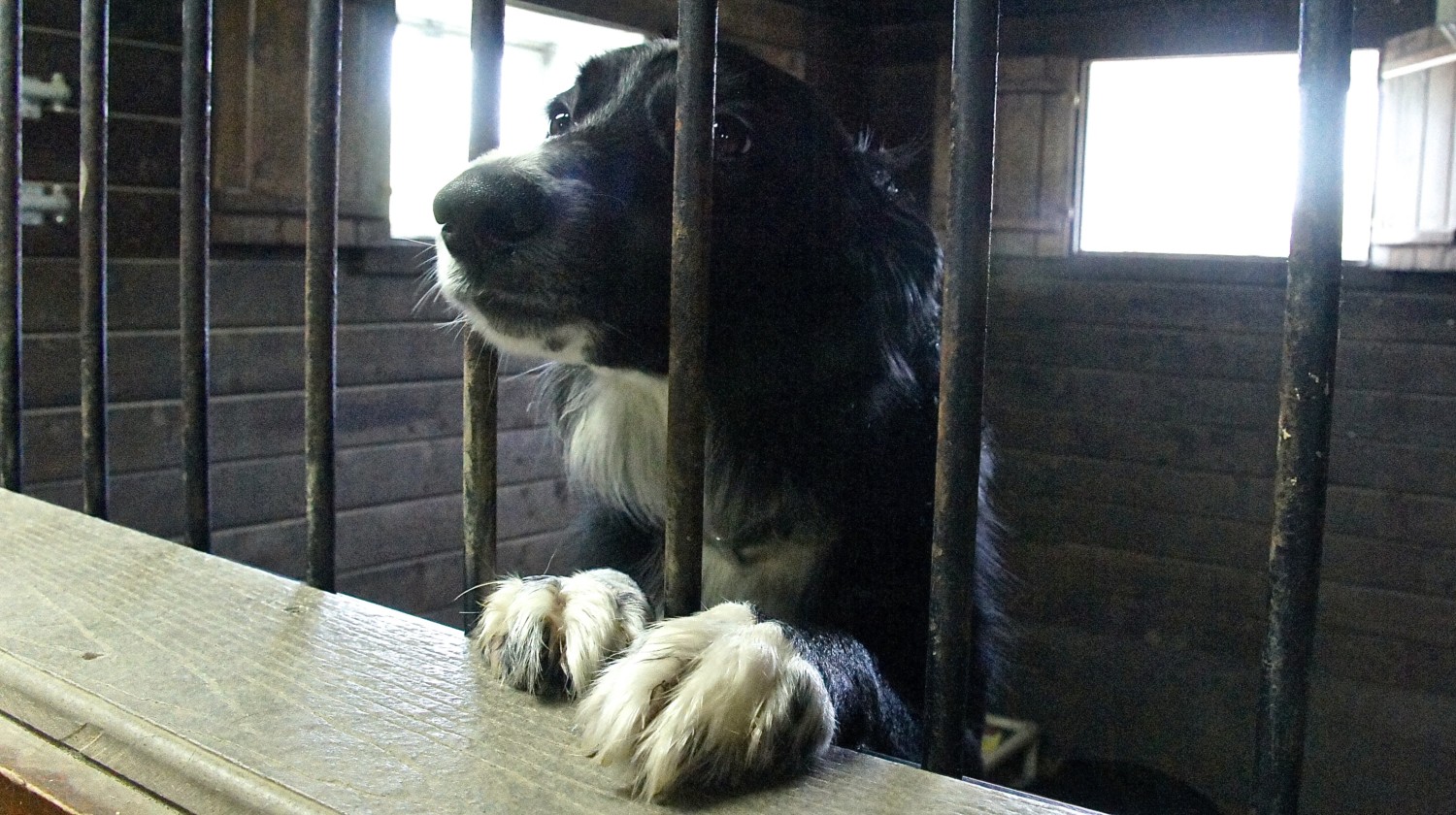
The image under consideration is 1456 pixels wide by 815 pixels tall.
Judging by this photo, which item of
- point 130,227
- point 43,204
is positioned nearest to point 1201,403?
point 130,227

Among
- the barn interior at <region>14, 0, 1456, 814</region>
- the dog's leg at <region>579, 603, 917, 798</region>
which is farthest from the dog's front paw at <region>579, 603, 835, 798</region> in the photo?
the barn interior at <region>14, 0, 1456, 814</region>

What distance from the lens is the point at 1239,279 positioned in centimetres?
545

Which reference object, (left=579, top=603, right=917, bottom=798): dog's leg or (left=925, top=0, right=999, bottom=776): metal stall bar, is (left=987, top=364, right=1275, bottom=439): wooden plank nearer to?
(left=579, top=603, right=917, bottom=798): dog's leg

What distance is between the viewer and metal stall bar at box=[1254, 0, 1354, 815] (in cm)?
86

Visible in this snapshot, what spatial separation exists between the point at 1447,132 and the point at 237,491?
493cm

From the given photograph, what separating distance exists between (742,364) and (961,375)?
102cm

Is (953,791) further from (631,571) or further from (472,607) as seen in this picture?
(631,571)

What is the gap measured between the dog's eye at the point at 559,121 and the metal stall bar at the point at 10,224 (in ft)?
3.01

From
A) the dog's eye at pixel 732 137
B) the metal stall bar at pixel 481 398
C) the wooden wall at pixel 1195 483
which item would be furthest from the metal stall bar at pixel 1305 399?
the wooden wall at pixel 1195 483

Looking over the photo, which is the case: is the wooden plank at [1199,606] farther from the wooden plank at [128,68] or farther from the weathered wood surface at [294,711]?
the weathered wood surface at [294,711]

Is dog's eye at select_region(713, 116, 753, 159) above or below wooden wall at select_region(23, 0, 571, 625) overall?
above

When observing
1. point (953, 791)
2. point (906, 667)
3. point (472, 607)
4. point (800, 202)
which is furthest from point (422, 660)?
point (800, 202)

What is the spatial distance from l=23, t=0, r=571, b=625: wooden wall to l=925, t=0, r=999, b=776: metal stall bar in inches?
98.9

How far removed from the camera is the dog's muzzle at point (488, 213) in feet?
5.40
